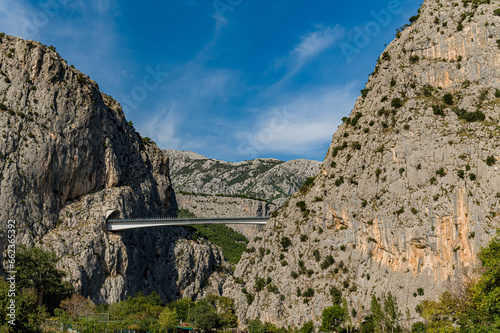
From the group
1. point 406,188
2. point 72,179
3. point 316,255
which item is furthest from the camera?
point 72,179

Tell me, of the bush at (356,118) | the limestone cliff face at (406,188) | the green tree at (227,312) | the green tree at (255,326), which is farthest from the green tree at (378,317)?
the bush at (356,118)

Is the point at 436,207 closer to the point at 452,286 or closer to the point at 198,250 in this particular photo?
the point at 452,286

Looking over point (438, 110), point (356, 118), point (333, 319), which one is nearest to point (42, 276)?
point (333, 319)

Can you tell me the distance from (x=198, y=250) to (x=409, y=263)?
70843mm

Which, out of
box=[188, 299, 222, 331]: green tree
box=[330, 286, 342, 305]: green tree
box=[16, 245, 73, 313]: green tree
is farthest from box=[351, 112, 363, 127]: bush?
box=[16, 245, 73, 313]: green tree

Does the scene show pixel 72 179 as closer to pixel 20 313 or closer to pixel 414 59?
pixel 20 313

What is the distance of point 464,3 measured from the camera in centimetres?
8231

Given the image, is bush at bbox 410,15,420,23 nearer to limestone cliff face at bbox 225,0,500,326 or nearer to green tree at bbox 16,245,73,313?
limestone cliff face at bbox 225,0,500,326

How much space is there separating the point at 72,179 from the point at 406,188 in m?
72.3

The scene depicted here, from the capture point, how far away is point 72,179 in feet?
290

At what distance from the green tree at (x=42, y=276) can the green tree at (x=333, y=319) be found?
4758 centimetres

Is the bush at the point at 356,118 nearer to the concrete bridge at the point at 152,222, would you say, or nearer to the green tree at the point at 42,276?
the concrete bridge at the point at 152,222

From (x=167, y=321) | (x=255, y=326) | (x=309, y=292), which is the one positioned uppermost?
(x=309, y=292)

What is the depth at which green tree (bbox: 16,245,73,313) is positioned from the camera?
213 ft
